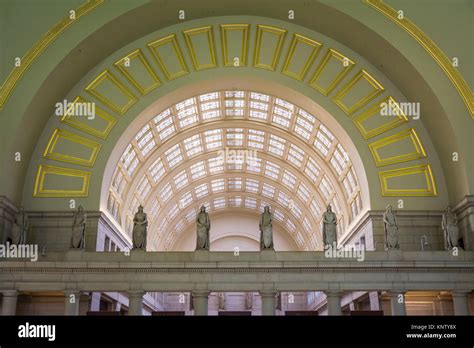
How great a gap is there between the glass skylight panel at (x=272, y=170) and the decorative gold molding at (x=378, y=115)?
14.4 metres

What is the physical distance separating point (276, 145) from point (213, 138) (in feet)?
16.4

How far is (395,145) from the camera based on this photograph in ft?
95.5

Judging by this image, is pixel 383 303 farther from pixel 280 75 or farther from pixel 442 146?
pixel 280 75

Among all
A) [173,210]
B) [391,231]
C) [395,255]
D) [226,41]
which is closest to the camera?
[395,255]

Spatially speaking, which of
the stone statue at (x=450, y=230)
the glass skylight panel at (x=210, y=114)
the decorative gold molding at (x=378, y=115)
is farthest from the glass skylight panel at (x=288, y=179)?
the stone statue at (x=450, y=230)

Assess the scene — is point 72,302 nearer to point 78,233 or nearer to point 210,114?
Answer: point 78,233

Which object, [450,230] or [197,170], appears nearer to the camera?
[450,230]

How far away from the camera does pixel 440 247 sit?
90.5 ft

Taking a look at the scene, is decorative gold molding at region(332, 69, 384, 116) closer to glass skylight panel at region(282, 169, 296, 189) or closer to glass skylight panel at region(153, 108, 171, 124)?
glass skylight panel at region(153, 108, 171, 124)

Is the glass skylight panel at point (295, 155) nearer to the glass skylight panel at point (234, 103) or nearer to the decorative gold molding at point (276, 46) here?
the glass skylight panel at point (234, 103)

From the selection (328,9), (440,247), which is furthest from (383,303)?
(328,9)

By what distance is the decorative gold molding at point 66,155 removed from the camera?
93.1ft

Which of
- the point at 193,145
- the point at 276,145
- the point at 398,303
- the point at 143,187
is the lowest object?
the point at 398,303

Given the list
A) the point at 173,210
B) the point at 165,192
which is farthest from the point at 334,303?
the point at 173,210
